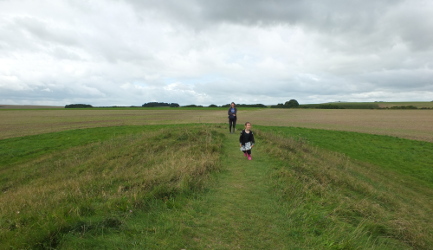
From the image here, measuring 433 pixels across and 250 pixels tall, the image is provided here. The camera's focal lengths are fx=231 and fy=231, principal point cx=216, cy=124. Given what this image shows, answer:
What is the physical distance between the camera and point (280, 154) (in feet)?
39.3

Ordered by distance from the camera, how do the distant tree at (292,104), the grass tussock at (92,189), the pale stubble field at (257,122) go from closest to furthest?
the grass tussock at (92,189), the pale stubble field at (257,122), the distant tree at (292,104)

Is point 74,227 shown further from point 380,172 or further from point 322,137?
point 322,137

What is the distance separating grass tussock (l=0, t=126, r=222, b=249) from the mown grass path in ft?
3.04

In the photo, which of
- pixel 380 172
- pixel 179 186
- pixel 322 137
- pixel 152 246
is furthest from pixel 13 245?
pixel 322 137

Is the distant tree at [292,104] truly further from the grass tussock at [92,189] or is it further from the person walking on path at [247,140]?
the person walking on path at [247,140]

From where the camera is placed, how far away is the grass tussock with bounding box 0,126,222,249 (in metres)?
4.67

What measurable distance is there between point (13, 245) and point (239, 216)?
14.5ft

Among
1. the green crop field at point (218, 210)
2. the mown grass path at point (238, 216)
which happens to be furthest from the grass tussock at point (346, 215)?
the mown grass path at point (238, 216)

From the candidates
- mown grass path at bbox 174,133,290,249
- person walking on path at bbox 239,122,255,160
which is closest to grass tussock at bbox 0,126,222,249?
mown grass path at bbox 174,133,290,249

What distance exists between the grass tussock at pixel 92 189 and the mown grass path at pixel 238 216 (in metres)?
0.93

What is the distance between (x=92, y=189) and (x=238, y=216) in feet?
17.4

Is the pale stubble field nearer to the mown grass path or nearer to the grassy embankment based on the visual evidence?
the grassy embankment

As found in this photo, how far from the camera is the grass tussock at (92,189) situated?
15.3ft

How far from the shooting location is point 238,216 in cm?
557
